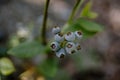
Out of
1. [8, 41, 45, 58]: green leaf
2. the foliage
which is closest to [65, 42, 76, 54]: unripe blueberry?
the foliage

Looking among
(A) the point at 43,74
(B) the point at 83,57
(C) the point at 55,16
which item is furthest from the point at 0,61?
(C) the point at 55,16

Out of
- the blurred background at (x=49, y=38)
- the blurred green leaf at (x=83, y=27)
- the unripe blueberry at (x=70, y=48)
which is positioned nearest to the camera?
the unripe blueberry at (x=70, y=48)

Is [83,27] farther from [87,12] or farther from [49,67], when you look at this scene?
[49,67]

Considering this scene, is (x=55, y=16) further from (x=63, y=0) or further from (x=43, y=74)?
(x=43, y=74)

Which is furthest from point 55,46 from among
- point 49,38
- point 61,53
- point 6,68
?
point 49,38

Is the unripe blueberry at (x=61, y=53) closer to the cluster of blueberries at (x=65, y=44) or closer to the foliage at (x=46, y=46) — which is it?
the cluster of blueberries at (x=65, y=44)

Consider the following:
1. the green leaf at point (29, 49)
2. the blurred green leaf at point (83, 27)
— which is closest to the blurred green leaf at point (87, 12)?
the blurred green leaf at point (83, 27)
